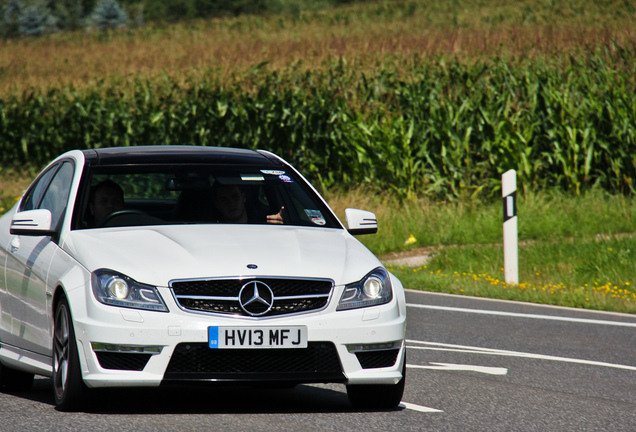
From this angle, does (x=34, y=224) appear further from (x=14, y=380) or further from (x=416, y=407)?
(x=416, y=407)

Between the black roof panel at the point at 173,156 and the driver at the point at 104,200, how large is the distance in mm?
154

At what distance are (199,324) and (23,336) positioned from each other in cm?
172

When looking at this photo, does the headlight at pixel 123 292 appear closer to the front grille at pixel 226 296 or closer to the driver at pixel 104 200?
the front grille at pixel 226 296

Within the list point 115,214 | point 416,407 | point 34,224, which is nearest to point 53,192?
point 115,214

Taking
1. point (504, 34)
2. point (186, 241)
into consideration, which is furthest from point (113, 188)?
point (504, 34)

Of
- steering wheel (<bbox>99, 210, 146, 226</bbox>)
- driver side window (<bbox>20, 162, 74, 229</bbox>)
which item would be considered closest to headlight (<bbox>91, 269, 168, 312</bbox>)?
steering wheel (<bbox>99, 210, 146, 226</bbox>)

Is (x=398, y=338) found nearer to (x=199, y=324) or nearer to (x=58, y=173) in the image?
(x=199, y=324)

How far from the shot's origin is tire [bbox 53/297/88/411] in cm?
637

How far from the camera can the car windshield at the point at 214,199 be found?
24.1 feet

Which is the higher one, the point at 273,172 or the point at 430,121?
the point at 273,172

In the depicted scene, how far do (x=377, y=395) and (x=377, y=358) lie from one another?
418mm

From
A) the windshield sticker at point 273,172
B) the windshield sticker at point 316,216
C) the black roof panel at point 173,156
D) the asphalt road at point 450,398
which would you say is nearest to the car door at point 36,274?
the black roof panel at point 173,156

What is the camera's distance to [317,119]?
23125 millimetres

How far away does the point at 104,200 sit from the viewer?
7.52m
